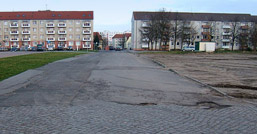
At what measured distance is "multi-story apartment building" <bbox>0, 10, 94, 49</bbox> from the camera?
102 meters

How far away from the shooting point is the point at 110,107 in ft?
24.1

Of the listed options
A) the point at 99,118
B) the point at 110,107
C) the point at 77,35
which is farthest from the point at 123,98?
the point at 77,35

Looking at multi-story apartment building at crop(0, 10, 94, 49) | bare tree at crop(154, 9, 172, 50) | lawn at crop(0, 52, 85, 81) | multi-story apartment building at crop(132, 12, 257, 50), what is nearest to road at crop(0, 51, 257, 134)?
lawn at crop(0, 52, 85, 81)

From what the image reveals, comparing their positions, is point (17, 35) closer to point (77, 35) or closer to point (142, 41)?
point (77, 35)

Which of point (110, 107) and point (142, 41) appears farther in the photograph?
point (142, 41)

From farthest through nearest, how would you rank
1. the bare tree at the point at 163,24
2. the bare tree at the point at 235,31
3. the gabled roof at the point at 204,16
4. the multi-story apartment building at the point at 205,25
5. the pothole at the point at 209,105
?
the gabled roof at the point at 204,16
the multi-story apartment building at the point at 205,25
the bare tree at the point at 235,31
the bare tree at the point at 163,24
the pothole at the point at 209,105

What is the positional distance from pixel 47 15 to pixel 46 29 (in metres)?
5.30

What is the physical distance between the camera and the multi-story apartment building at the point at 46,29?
4013 inches

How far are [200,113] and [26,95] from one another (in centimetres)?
557

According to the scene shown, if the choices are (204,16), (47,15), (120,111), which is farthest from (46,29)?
(120,111)

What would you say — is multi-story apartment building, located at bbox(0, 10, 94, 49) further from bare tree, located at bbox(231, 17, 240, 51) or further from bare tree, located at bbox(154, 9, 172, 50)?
bare tree, located at bbox(231, 17, 240, 51)

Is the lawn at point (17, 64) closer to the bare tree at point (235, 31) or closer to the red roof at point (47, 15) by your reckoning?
the bare tree at point (235, 31)

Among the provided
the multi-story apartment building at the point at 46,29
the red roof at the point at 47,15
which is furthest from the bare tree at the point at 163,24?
the red roof at the point at 47,15

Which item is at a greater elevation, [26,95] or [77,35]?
[77,35]
